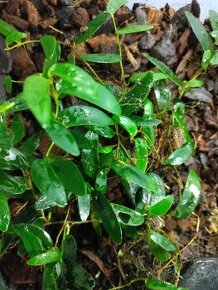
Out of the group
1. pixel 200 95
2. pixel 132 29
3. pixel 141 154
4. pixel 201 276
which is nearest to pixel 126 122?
pixel 141 154

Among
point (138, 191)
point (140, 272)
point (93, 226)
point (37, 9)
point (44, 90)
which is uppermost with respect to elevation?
point (44, 90)

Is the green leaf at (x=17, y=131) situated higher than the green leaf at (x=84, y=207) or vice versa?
the green leaf at (x=17, y=131)

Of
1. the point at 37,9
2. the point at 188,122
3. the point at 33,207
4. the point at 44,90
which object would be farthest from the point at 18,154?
the point at 188,122

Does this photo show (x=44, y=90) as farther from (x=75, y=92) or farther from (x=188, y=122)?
A: (x=188, y=122)

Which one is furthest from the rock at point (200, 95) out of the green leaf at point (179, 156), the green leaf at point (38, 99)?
the green leaf at point (38, 99)

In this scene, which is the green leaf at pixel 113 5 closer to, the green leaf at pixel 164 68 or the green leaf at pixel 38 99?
the green leaf at pixel 164 68

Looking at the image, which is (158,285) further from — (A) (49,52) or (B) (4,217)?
(A) (49,52)

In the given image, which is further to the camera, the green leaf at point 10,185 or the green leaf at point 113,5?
the green leaf at point 113,5
